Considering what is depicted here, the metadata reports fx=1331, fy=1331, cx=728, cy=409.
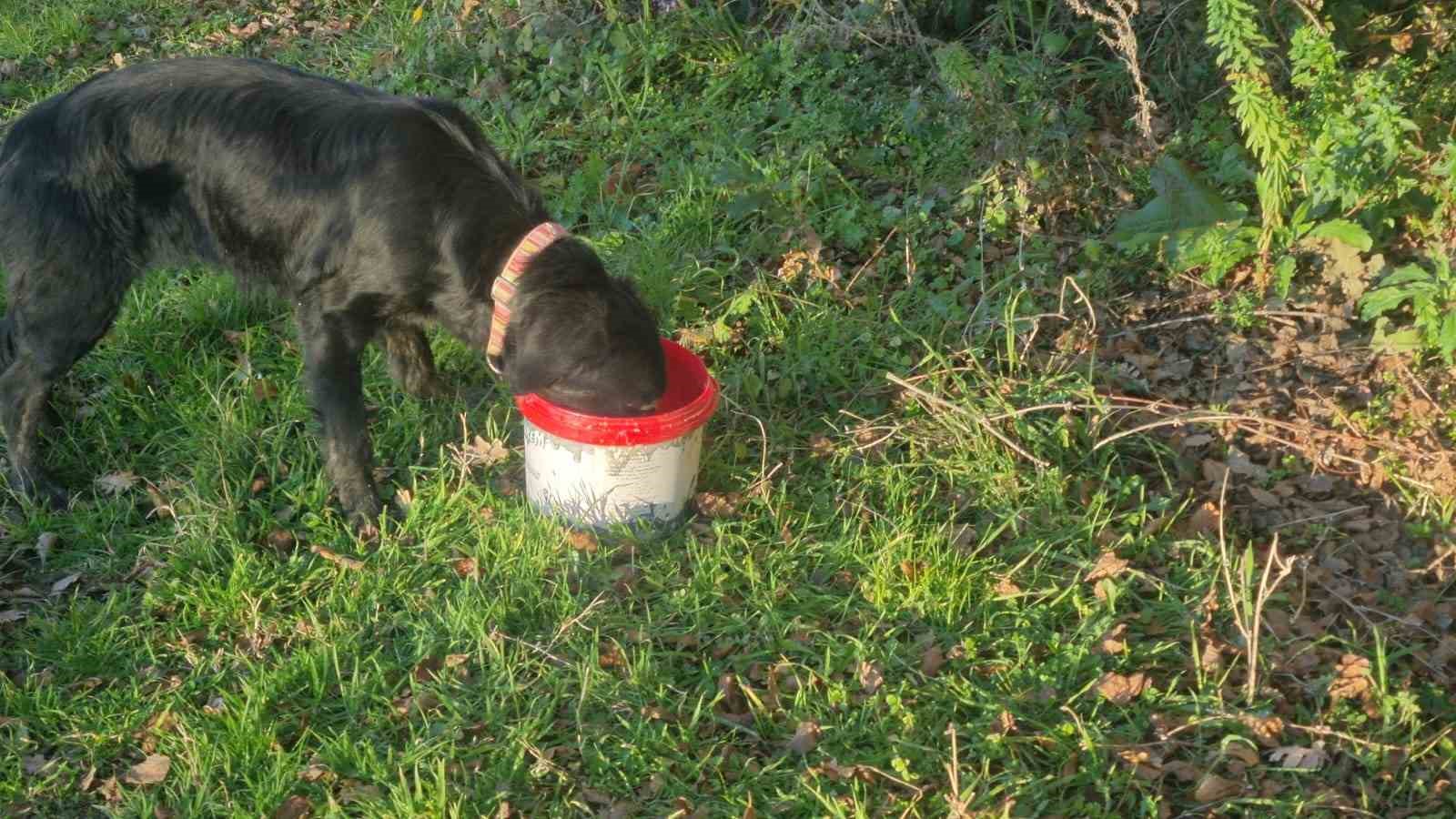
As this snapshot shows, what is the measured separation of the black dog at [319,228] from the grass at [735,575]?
0.52 m

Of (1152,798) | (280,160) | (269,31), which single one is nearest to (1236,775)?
(1152,798)

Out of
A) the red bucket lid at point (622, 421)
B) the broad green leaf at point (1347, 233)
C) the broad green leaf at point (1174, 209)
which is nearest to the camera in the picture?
the red bucket lid at point (622, 421)

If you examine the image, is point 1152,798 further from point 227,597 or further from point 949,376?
point 227,597

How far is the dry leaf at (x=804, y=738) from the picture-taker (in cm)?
357

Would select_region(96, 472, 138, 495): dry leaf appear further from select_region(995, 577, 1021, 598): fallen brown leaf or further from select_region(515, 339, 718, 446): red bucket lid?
select_region(995, 577, 1021, 598): fallen brown leaf

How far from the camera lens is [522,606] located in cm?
408

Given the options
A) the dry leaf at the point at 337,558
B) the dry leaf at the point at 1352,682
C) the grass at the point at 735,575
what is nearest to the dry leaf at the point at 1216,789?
the grass at the point at 735,575

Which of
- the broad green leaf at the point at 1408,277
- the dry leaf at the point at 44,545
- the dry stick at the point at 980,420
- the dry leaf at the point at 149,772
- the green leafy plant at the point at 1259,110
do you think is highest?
the green leafy plant at the point at 1259,110

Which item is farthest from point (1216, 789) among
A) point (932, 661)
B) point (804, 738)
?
point (804, 738)

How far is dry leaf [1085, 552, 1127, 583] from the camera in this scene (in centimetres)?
404

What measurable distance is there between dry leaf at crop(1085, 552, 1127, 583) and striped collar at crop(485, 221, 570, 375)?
1.95 m

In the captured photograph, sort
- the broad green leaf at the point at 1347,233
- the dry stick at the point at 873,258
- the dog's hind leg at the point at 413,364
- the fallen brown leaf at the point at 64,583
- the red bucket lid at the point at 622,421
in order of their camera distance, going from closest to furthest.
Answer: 1. the red bucket lid at the point at 622,421
2. the fallen brown leaf at the point at 64,583
3. the broad green leaf at the point at 1347,233
4. the dog's hind leg at the point at 413,364
5. the dry stick at the point at 873,258

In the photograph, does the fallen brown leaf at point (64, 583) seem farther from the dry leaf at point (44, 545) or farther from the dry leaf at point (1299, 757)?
the dry leaf at point (1299, 757)

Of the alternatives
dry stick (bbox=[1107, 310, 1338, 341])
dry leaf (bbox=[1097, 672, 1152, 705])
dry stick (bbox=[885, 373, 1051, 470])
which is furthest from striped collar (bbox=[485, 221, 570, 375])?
dry stick (bbox=[1107, 310, 1338, 341])
